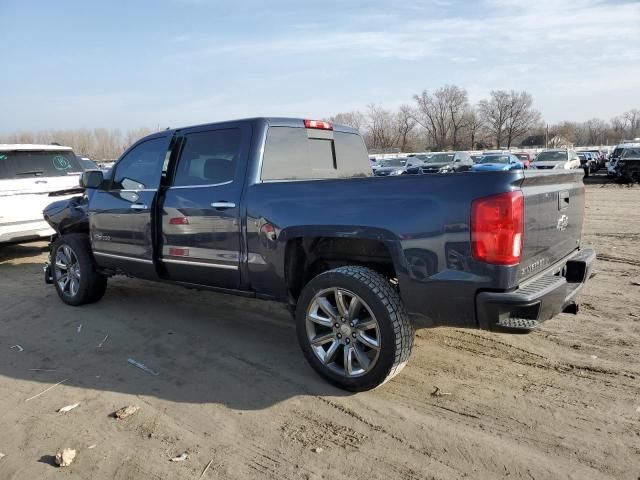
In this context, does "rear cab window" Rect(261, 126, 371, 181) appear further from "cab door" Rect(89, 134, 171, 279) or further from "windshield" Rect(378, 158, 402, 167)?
"windshield" Rect(378, 158, 402, 167)

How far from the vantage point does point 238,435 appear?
10.0 feet

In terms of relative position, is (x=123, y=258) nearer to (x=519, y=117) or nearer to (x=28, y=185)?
(x=28, y=185)

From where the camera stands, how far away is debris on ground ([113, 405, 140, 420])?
3299mm

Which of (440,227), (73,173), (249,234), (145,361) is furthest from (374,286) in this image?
(73,173)

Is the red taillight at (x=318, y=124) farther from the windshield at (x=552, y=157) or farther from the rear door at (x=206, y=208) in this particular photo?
the windshield at (x=552, y=157)

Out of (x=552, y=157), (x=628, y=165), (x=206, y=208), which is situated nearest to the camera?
(x=206, y=208)

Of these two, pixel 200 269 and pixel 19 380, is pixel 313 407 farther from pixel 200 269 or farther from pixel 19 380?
pixel 19 380

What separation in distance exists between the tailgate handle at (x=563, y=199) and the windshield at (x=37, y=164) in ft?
27.6

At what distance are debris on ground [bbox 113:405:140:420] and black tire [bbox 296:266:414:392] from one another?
1.34 metres

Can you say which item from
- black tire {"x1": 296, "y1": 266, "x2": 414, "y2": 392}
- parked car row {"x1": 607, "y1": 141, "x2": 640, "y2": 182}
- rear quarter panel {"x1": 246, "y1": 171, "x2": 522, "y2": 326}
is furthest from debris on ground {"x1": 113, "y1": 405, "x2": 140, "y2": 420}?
parked car row {"x1": 607, "y1": 141, "x2": 640, "y2": 182}

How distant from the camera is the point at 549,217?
337cm

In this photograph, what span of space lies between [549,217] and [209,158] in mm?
2790

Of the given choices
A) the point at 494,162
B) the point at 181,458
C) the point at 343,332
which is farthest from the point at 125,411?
the point at 494,162

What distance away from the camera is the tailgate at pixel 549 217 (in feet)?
10.0
